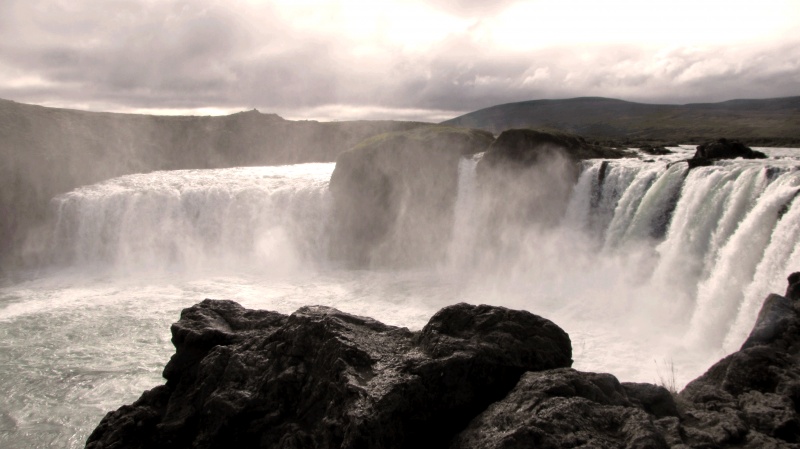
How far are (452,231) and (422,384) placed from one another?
2457 cm

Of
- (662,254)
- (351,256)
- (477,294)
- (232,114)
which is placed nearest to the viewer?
(662,254)

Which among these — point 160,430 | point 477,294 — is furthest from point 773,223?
point 160,430

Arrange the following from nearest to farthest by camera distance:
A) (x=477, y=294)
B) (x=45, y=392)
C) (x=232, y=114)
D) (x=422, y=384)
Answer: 1. (x=422, y=384)
2. (x=45, y=392)
3. (x=477, y=294)
4. (x=232, y=114)

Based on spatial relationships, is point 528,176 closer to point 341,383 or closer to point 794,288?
point 794,288

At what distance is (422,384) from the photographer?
6.17m

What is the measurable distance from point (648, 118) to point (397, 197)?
4062 inches

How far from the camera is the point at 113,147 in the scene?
52.8 m

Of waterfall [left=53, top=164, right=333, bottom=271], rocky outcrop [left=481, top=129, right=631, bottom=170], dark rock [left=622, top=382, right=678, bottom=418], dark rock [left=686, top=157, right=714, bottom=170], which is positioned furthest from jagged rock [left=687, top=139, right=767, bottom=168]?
waterfall [left=53, top=164, right=333, bottom=271]

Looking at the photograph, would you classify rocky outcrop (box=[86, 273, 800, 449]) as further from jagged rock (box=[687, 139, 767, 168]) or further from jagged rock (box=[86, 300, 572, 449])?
jagged rock (box=[687, 139, 767, 168])

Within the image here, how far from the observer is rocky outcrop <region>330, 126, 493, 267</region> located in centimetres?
3092

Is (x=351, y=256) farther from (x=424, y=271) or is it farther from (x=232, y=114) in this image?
(x=232, y=114)

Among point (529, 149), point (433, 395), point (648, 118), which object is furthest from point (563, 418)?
point (648, 118)

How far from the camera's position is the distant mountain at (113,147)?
3622 centimetres

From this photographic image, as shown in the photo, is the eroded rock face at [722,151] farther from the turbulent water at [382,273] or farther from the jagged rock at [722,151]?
the turbulent water at [382,273]
